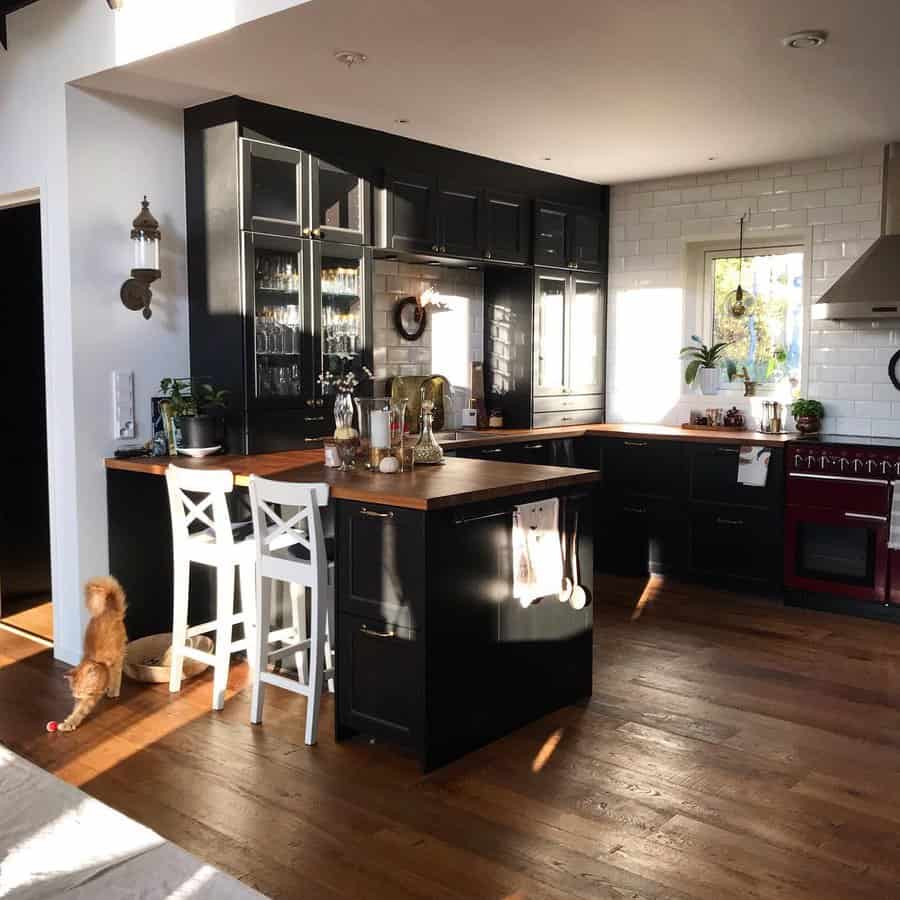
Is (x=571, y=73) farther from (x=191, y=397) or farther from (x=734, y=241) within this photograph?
(x=734, y=241)

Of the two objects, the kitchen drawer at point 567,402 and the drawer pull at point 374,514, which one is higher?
the kitchen drawer at point 567,402

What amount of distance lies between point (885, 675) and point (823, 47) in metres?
2.72

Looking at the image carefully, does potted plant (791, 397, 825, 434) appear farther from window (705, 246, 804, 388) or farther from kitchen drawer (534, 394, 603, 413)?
kitchen drawer (534, 394, 603, 413)

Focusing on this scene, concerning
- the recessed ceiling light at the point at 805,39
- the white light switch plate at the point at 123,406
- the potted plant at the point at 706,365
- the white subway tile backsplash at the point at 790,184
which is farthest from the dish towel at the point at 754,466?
the white light switch plate at the point at 123,406

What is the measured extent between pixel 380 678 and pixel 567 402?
3.74 meters

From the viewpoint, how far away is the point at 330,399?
5184 mm

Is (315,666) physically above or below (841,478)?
below

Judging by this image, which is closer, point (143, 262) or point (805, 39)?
point (805, 39)

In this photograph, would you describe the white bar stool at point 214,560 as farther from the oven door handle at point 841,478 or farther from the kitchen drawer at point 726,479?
the oven door handle at point 841,478

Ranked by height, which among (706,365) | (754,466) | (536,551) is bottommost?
(536,551)

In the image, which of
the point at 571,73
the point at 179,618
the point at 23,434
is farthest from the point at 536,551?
the point at 23,434

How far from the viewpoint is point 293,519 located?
3.67 m

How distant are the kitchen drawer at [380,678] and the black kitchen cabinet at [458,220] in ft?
9.30

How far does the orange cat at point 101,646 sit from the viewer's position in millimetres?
3893
